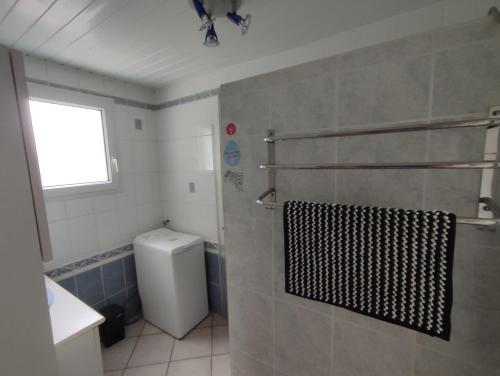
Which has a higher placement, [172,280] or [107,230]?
[107,230]

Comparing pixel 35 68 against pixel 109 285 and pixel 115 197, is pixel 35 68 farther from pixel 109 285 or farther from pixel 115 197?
pixel 109 285

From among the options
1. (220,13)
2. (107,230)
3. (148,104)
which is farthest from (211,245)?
(220,13)

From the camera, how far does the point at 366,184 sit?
760 mm

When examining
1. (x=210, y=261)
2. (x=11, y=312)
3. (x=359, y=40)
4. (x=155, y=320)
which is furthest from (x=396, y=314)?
(x=155, y=320)

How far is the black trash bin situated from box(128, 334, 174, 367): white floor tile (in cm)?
18

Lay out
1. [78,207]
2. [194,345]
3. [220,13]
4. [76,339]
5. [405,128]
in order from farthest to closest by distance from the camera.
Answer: [194,345] < [78,207] < [220,13] < [76,339] < [405,128]

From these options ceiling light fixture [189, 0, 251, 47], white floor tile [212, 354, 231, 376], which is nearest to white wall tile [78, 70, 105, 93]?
ceiling light fixture [189, 0, 251, 47]

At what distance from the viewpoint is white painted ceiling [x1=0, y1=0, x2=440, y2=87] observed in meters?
1.05

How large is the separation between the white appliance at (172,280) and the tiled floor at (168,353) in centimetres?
9

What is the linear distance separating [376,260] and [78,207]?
1.98 metres

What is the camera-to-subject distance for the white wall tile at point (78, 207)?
66.2 inches

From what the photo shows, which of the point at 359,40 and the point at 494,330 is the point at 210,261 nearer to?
the point at 494,330

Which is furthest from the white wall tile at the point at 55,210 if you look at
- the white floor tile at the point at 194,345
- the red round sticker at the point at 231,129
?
the red round sticker at the point at 231,129

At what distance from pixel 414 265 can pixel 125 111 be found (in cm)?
224
